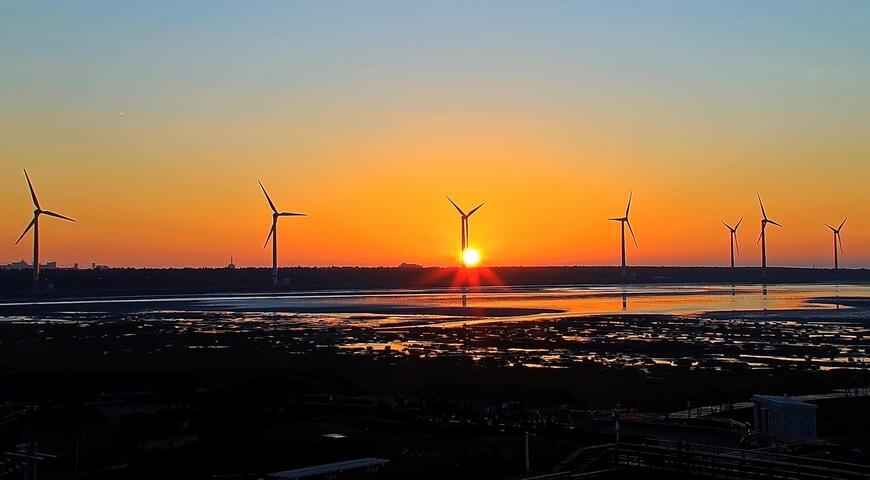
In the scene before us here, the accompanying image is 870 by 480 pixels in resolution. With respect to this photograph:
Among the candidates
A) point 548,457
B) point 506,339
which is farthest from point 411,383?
point 506,339

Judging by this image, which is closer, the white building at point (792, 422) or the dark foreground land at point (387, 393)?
the dark foreground land at point (387, 393)

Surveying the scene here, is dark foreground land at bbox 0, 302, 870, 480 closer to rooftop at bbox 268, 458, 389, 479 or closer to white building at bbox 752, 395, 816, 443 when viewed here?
rooftop at bbox 268, 458, 389, 479

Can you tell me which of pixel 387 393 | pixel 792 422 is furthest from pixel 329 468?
pixel 387 393

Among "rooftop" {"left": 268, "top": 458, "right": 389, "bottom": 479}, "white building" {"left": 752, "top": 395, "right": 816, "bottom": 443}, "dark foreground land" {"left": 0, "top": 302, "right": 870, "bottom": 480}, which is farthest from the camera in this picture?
"white building" {"left": 752, "top": 395, "right": 816, "bottom": 443}

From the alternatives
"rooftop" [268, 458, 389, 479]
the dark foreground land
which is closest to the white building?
the dark foreground land

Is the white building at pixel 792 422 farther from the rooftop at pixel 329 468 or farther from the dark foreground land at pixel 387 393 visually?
the rooftop at pixel 329 468

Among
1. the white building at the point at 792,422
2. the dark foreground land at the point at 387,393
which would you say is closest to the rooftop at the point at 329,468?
the dark foreground land at the point at 387,393

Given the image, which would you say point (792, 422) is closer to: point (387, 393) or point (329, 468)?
point (329, 468)

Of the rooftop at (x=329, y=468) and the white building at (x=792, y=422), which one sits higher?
the white building at (x=792, y=422)
